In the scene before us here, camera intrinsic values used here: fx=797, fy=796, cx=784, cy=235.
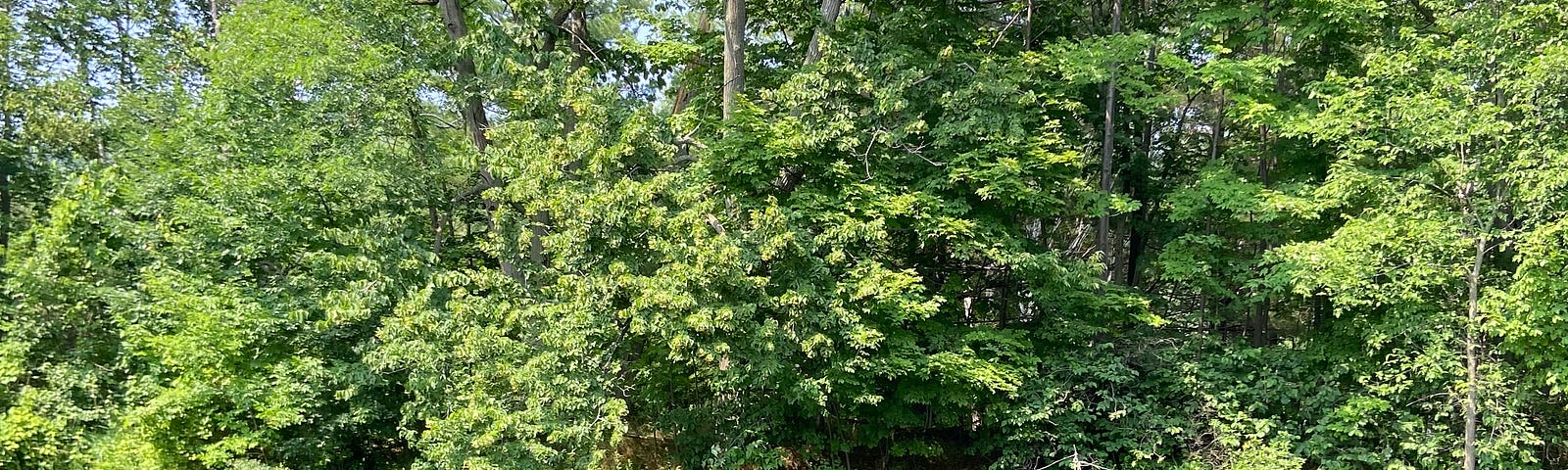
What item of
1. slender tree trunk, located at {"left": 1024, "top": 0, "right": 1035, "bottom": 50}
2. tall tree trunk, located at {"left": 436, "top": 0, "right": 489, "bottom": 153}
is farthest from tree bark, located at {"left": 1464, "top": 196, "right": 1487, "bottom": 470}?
tall tree trunk, located at {"left": 436, "top": 0, "right": 489, "bottom": 153}

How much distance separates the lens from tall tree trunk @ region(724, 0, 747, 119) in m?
9.08

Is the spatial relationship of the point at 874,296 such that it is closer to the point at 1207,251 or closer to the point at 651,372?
the point at 651,372

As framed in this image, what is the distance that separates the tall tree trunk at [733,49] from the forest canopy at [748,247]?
5 cm

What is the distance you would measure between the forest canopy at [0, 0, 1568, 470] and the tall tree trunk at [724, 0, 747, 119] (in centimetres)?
5

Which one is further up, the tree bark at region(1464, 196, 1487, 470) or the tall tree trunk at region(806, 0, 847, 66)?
the tall tree trunk at region(806, 0, 847, 66)

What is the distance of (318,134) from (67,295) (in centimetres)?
281

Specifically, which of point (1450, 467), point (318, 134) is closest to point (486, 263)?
point (318, 134)

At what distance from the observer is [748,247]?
756cm

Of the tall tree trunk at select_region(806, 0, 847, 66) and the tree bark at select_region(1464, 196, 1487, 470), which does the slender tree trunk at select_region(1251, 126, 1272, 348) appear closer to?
the tree bark at select_region(1464, 196, 1487, 470)

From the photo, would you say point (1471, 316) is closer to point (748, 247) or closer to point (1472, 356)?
point (1472, 356)

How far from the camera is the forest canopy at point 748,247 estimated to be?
7105 millimetres

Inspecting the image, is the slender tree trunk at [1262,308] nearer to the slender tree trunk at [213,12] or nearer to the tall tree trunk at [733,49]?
the tall tree trunk at [733,49]

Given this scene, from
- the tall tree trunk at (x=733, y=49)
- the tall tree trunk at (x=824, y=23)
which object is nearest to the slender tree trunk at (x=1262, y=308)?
the tall tree trunk at (x=824, y=23)

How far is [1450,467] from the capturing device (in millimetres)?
7887
